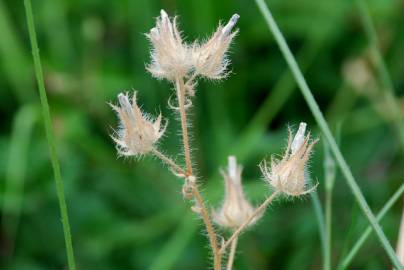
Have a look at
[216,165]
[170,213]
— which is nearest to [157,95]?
[216,165]

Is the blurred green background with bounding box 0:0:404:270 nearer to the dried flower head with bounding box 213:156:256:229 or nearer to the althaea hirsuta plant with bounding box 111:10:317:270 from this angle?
the dried flower head with bounding box 213:156:256:229

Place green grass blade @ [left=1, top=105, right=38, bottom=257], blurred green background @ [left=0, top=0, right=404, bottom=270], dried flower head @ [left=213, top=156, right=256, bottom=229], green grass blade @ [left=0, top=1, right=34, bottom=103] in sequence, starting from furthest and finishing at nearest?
green grass blade @ [left=0, top=1, right=34, bottom=103] → blurred green background @ [left=0, top=0, right=404, bottom=270] → green grass blade @ [left=1, top=105, right=38, bottom=257] → dried flower head @ [left=213, top=156, right=256, bottom=229]

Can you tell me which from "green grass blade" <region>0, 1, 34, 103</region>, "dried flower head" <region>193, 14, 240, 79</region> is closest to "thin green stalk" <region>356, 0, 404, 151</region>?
"dried flower head" <region>193, 14, 240, 79</region>

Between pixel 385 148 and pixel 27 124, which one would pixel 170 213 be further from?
pixel 385 148

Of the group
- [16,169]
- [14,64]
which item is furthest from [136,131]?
[14,64]

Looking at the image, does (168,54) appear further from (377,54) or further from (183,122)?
(377,54)
